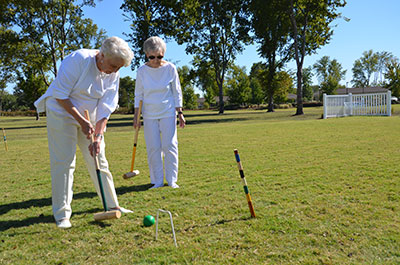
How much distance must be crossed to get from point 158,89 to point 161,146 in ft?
3.12

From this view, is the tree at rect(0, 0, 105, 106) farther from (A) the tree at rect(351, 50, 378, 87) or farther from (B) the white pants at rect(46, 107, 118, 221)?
(A) the tree at rect(351, 50, 378, 87)

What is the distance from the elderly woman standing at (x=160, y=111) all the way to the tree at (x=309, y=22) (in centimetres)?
2298

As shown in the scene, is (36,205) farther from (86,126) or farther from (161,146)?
(161,146)

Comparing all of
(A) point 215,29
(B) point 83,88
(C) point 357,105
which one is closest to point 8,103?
(A) point 215,29

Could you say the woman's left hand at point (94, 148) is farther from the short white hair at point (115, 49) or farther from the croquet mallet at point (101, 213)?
the short white hair at point (115, 49)

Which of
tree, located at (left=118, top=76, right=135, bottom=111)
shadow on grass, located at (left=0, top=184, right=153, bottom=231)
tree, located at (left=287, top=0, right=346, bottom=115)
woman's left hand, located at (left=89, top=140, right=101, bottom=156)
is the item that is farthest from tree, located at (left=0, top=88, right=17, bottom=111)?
woman's left hand, located at (left=89, top=140, right=101, bottom=156)

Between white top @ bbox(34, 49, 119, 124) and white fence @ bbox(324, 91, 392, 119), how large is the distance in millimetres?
19187

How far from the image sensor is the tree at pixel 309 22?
25.4 m

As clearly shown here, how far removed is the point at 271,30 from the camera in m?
32.5

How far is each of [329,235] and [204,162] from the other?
4.13 meters

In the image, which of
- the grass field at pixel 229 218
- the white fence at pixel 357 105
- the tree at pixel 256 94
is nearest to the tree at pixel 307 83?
the tree at pixel 256 94

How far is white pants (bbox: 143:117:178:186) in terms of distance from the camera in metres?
5.01

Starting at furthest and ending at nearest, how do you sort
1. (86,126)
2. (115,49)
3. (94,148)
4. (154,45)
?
(154,45)
(94,148)
(86,126)
(115,49)

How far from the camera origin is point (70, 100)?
3.33 metres
